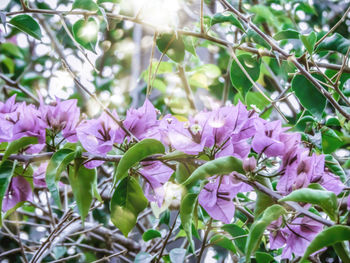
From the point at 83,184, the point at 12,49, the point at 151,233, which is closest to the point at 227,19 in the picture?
the point at 83,184

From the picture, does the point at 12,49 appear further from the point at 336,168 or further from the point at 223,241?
the point at 336,168

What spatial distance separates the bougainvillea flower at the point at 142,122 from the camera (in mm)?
521

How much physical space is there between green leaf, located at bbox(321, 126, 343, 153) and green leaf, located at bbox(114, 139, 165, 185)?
401mm

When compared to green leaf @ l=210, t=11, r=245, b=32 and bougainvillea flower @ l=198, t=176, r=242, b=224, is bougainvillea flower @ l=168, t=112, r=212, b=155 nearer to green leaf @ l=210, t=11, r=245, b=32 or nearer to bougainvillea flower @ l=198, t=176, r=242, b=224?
bougainvillea flower @ l=198, t=176, r=242, b=224

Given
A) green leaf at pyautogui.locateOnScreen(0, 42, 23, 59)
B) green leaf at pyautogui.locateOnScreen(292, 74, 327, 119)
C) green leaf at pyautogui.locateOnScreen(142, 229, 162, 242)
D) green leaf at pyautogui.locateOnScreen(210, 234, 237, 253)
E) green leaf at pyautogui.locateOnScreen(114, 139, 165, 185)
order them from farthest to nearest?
green leaf at pyautogui.locateOnScreen(0, 42, 23, 59) → green leaf at pyautogui.locateOnScreen(142, 229, 162, 242) → green leaf at pyautogui.locateOnScreen(210, 234, 237, 253) → green leaf at pyautogui.locateOnScreen(292, 74, 327, 119) → green leaf at pyautogui.locateOnScreen(114, 139, 165, 185)

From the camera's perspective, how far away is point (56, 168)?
48 centimetres

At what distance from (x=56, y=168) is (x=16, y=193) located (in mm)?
135

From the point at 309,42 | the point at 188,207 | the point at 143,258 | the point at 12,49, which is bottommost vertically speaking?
the point at 143,258

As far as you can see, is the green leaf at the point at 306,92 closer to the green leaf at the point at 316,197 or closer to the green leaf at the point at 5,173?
the green leaf at the point at 316,197

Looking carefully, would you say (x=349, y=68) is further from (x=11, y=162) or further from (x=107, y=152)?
(x=11, y=162)

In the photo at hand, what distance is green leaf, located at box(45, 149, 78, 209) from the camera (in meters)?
0.46

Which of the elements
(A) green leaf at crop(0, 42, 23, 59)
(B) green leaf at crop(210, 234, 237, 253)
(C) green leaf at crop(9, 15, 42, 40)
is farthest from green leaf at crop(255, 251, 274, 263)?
(A) green leaf at crop(0, 42, 23, 59)

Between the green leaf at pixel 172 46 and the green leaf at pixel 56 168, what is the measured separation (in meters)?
0.23

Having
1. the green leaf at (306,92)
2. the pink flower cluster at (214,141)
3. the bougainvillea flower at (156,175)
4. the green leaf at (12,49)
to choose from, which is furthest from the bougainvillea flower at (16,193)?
the green leaf at (12,49)
